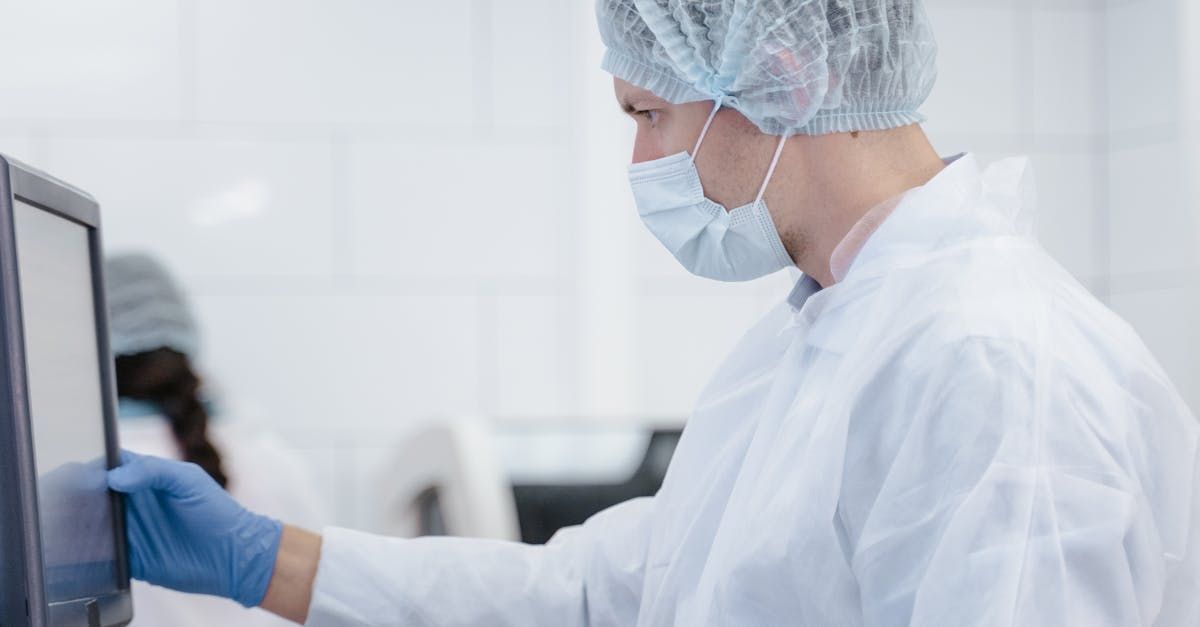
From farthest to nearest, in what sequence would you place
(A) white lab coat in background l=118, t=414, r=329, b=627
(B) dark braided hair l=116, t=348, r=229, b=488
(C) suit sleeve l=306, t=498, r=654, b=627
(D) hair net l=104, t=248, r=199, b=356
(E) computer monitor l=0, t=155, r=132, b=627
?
(D) hair net l=104, t=248, r=199, b=356 → (B) dark braided hair l=116, t=348, r=229, b=488 → (A) white lab coat in background l=118, t=414, r=329, b=627 → (C) suit sleeve l=306, t=498, r=654, b=627 → (E) computer monitor l=0, t=155, r=132, b=627

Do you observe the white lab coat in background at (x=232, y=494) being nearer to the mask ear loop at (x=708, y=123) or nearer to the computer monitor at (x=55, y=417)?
the computer monitor at (x=55, y=417)

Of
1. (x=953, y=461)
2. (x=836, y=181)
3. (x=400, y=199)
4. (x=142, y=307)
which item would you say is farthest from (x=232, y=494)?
(x=953, y=461)

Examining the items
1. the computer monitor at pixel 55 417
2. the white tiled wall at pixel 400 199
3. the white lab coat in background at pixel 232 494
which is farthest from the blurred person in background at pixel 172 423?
the computer monitor at pixel 55 417

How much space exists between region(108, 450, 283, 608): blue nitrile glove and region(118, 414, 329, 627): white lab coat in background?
47cm

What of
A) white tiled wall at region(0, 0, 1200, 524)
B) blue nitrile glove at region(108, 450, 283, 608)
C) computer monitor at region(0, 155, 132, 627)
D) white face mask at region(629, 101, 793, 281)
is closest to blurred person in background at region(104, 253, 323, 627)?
white tiled wall at region(0, 0, 1200, 524)

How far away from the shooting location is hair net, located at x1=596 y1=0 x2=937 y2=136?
0.97 meters

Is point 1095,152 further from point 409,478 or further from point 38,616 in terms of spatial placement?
point 38,616

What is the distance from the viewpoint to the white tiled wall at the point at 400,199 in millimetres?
2123

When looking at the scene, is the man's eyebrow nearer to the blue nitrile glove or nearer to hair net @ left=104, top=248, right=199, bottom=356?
the blue nitrile glove

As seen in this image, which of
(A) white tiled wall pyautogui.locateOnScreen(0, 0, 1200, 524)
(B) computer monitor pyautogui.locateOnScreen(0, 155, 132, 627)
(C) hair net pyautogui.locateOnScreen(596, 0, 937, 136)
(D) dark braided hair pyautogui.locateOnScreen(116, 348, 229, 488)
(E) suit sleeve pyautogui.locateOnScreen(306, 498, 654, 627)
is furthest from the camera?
(A) white tiled wall pyautogui.locateOnScreen(0, 0, 1200, 524)

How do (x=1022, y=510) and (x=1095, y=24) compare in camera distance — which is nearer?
(x=1022, y=510)

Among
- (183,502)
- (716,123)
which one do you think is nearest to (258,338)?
(183,502)

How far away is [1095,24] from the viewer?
8.15 feet

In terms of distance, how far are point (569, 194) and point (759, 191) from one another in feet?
4.21
